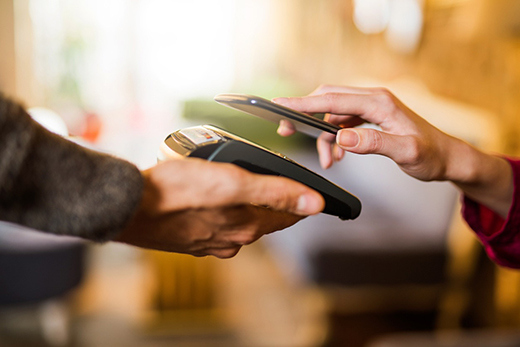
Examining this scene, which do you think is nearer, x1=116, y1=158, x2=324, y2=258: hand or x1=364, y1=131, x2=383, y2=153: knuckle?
x1=116, y1=158, x2=324, y2=258: hand

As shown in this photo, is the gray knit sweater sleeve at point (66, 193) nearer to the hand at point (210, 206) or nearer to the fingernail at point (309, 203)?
the hand at point (210, 206)

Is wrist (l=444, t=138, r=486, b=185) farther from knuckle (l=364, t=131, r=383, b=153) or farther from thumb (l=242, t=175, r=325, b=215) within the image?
thumb (l=242, t=175, r=325, b=215)

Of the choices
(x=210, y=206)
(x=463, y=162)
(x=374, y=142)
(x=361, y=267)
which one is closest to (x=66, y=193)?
(x=210, y=206)

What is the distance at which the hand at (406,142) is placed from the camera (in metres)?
0.66

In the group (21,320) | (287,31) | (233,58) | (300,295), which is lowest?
(21,320)

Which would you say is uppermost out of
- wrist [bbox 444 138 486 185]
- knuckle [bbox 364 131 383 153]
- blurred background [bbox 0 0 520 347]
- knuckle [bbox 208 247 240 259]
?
knuckle [bbox 364 131 383 153]

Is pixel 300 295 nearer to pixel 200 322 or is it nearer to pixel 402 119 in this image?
pixel 200 322

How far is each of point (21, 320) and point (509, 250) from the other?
2456 mm

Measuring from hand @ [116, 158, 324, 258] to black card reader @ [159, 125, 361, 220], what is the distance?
0.13 ft

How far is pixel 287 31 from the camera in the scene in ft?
22.0

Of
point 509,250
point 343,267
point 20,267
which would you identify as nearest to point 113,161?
point 509,250

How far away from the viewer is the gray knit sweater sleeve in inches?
18.8

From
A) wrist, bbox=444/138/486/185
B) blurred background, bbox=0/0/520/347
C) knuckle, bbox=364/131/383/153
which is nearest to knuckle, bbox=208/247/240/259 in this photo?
knuckle, bbox=364/131/383/153

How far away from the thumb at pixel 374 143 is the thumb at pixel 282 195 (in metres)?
0.12
